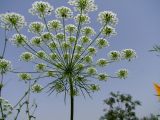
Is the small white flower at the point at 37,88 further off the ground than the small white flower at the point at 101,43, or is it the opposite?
the small white flower at the point at 101,43

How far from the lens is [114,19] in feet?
42.0

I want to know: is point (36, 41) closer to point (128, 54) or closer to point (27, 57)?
point (27, 57)

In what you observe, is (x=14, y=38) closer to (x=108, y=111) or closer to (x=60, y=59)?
(x=60, y=59)

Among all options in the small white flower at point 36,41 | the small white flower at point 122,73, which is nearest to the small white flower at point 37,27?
the small white flower at point 36,41

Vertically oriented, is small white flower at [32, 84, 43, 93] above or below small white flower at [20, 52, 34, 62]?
below

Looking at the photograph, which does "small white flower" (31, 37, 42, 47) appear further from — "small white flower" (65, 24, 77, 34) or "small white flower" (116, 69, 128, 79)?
"small white flower" (116, 69, 128, 79)

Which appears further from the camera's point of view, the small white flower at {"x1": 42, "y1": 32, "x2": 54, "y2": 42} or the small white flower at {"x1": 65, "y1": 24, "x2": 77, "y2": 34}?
the small white flower at {"x1": 65, "y1": 24, "x2": 77, "y2": 34}

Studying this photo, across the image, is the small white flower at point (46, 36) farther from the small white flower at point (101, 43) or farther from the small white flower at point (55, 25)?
the small white flower at point (101, 43)

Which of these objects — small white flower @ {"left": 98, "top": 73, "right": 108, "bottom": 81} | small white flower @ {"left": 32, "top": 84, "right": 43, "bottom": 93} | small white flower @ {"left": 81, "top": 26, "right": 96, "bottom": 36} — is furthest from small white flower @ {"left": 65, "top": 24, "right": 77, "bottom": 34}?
small white flower @ {"left": 32, "top": 84, "right": 43, "bottom": 93}

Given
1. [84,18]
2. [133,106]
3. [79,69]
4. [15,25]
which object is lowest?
[79,69]

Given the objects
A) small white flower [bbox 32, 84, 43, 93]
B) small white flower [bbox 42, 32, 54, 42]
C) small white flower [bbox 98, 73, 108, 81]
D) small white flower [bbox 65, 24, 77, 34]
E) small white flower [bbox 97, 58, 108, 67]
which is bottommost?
small white flower [bbox 32, 84, 43, 93]

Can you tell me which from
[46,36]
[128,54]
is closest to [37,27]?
[46,36]

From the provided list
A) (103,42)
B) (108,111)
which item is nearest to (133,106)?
→ (108,111)

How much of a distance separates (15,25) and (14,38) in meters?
1.32
